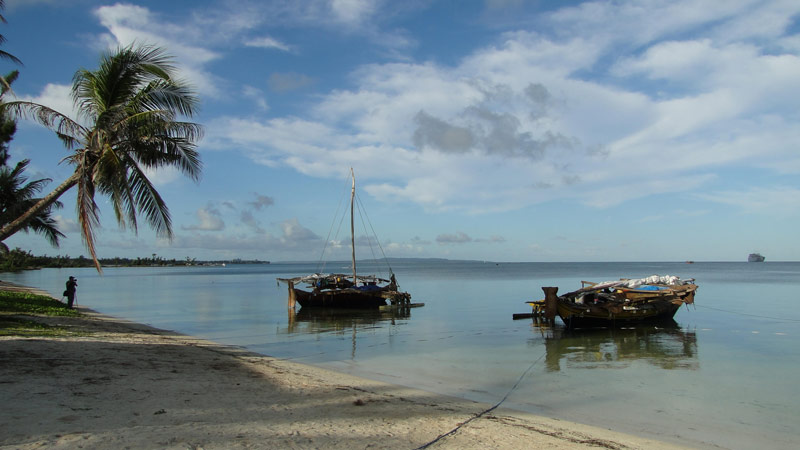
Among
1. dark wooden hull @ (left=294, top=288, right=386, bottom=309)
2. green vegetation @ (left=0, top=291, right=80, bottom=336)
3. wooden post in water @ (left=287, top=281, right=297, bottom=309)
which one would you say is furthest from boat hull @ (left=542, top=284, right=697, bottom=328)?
green vegetation @ (left=0, top=291, right=80, bottom=336)

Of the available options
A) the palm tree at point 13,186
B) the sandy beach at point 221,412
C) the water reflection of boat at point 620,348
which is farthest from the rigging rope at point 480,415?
the palm tree at point 13,186

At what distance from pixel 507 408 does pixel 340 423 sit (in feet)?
12.6

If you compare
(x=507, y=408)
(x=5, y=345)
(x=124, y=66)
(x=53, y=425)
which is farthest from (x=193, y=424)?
(x=124, y=66)

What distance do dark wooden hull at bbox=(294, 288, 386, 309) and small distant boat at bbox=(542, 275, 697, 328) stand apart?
1253 centimetres

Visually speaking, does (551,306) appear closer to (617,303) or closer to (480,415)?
(617,303)

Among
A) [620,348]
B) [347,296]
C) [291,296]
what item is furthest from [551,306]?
[291,296]

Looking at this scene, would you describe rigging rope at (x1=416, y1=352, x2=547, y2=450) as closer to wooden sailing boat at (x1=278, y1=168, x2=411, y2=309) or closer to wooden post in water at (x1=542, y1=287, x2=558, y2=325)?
wooden post in water at (x1=542, y1=287, x2=558, y2=325)

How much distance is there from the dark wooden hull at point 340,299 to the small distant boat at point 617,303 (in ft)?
41.1

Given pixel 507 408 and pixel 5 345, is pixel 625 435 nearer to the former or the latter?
pixel 507 408

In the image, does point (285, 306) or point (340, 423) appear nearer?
point (340, 423)

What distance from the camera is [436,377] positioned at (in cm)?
1220

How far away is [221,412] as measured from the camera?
21.9 ft

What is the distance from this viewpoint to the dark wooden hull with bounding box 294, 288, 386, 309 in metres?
30.9

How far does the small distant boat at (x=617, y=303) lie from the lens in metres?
21.6
